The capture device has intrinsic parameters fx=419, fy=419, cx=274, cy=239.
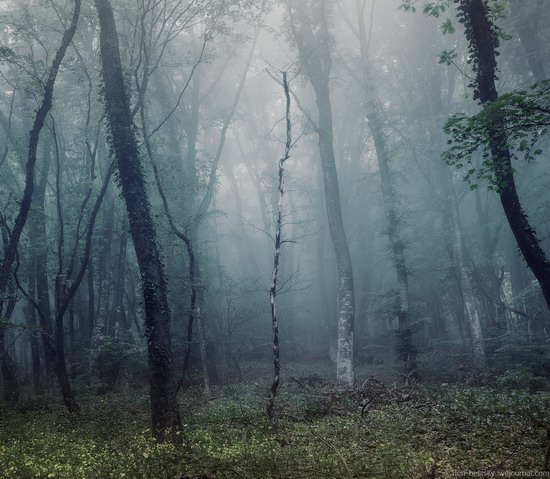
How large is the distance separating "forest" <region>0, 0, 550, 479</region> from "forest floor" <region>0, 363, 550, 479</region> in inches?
2.5

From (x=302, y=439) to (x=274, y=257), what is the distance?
16.2 ft

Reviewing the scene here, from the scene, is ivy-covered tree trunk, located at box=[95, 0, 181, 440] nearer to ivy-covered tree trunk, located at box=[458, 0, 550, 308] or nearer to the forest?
the forest

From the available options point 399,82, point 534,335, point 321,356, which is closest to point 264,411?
point 534,335

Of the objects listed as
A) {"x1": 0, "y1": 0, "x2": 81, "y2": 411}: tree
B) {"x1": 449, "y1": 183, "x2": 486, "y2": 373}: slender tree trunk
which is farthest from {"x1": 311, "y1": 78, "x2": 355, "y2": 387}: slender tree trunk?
{"x1": 0, "y1": 0, "x2": 81, "y2": 411}: tree

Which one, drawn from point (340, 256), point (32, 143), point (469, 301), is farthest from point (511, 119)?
point (469, 301)

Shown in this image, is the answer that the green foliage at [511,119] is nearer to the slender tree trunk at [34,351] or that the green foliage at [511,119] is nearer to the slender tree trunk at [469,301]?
the slender tree trunk at [469,301]

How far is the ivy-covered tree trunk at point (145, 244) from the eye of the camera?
349 inches

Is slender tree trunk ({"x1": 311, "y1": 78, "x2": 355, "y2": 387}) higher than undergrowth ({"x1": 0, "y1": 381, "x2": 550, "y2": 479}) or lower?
higher

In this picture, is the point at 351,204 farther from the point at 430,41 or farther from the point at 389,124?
the point at 430,41

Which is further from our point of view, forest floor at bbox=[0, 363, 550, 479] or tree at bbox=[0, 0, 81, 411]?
tree at bbox=[0, 0, 81, 411]

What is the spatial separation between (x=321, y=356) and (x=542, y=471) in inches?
957

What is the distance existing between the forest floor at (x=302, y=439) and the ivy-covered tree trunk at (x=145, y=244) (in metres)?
0.84

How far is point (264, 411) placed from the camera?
1086 cm

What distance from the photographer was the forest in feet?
23.3
